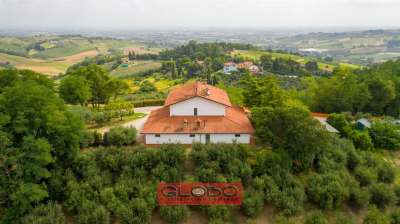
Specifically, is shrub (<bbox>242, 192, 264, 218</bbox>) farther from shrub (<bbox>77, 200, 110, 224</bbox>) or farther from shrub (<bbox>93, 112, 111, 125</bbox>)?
shrub (<bbox>93, 112, 111, 125</bbox>)

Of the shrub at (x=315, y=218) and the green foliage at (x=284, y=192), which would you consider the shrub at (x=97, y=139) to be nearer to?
the green foliage at (x=284, y=192)

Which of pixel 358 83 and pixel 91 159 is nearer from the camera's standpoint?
pixel 91 159

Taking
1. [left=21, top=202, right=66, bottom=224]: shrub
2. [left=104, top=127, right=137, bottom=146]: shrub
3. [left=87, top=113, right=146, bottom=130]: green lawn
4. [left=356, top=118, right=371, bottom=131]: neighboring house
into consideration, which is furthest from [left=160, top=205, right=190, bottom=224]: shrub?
[left=356, top=118, right=371, bottom=131]: neighboring house

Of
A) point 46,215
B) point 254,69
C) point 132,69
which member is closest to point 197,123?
point 46,215

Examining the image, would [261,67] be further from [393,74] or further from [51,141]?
[51,141]

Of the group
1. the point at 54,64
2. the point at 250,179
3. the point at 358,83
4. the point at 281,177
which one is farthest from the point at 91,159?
the point at 54,64

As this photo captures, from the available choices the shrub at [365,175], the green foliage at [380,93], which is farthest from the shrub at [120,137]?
the green foliage at [380,93]

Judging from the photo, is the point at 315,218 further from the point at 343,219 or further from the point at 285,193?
the point at 285,193
